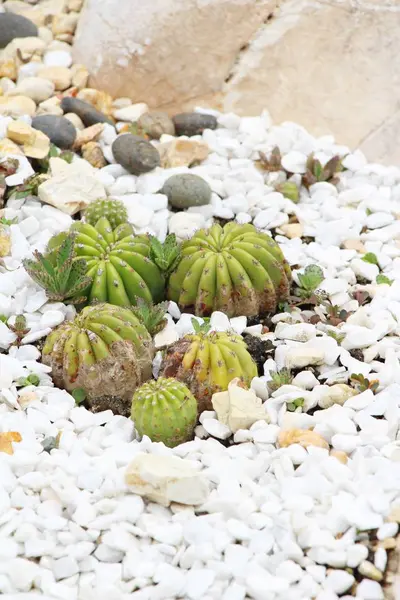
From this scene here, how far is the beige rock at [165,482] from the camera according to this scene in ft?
9.93

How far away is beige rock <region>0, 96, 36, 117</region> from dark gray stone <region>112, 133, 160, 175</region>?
24.4 inches

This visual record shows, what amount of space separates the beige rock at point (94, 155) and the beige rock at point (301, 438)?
2382 millimetres

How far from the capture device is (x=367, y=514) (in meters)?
2.95

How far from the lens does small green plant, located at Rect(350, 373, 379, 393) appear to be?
3652 millimetres

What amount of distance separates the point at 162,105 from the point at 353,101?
124 cm

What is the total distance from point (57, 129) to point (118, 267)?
1457mm

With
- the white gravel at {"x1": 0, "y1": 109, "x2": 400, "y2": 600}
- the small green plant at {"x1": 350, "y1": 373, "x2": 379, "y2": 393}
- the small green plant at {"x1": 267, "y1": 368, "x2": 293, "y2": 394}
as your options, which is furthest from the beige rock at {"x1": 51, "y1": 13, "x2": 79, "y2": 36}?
the small green plant at {"x1": 350, "y1": 373, "x2": 379, "y2": 393}

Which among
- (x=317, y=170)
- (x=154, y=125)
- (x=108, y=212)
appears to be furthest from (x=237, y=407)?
(x=154, y=125)

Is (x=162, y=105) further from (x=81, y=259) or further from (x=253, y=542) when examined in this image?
(x=253, y=542)

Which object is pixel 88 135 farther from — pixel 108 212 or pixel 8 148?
pixel 108 212

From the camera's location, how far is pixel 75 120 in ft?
18.1

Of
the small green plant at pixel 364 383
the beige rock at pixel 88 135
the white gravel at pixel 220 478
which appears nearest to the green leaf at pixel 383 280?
the white gravel at pixel 220 478

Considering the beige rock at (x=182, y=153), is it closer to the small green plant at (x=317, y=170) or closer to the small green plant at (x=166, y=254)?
the small green plant at (x=317, y=170)

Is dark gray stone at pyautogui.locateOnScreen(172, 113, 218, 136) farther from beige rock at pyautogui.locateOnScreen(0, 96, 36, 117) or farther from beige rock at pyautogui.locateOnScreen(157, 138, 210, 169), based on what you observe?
beige rock at pyautogui.locateOnScreen(0, 96, 36, 117)
